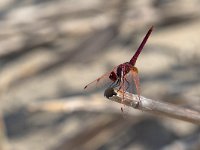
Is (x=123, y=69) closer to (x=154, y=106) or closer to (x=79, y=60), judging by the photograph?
(x=154, y=106)

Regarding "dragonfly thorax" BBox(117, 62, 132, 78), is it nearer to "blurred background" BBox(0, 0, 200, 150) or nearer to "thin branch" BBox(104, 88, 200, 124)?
"thin branch" BBox(104, 88, 200, 124)

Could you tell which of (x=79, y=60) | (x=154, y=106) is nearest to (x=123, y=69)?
(x=154, y=106)

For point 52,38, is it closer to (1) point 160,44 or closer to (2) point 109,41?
(2) point 109,41

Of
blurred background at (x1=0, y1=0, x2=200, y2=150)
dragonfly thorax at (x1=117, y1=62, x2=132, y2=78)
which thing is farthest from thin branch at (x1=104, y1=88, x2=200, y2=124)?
blurred background at (x1=0, y1=0, x2=200, y2=150)

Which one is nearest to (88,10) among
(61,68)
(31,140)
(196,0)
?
(61,68)

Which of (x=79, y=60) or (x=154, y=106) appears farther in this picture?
(x=79, y=60)

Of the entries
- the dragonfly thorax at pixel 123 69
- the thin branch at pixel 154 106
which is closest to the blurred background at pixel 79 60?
the thin branch at pixel 154 106
